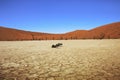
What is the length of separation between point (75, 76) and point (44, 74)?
107 centimetres

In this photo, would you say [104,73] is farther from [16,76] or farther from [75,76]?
[16,76]

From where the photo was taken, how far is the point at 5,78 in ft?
13.0

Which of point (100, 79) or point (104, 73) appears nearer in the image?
point (100, 79)

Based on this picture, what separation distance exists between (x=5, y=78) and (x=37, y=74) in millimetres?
1015

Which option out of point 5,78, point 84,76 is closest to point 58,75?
point 84,76

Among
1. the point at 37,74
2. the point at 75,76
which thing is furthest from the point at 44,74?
the point at 75,76

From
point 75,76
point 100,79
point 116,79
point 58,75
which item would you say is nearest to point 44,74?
point 58,75

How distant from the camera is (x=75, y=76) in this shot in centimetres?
414

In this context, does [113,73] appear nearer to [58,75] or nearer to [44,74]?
[58,75]

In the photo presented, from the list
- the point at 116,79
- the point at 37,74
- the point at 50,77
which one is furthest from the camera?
the point at 37,74

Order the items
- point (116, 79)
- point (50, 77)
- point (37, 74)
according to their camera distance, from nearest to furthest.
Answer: point (116, 79)
point (50, 77)
point (37, 74)

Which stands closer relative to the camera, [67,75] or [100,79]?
[100,79]

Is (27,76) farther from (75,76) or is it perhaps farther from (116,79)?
(116,79)

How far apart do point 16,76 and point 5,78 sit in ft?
1.09
